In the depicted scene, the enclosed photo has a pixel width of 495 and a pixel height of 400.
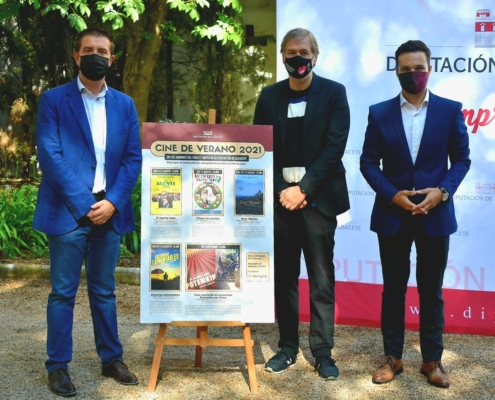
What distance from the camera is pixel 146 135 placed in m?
3.95

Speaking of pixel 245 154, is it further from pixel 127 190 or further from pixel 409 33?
pixel 409 33

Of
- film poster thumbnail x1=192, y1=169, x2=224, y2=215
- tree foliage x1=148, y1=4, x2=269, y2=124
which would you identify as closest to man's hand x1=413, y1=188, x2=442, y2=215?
film poster thumbnail x1=192, y1=169, x2=224, y2=215

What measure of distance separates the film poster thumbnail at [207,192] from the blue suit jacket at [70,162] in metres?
0.39

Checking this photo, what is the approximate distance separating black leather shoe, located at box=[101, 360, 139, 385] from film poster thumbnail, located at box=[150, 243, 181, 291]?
0.54 m

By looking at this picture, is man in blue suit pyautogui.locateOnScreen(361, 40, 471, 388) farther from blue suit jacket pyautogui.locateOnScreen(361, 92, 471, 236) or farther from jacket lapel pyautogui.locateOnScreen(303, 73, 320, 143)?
jacket lapel pyautogui.locateOnScreen(303, 73, 320, 143)

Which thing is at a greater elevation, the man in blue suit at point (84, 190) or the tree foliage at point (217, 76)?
the tree foliage at point (217, 76)

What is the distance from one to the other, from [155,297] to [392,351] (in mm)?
1505

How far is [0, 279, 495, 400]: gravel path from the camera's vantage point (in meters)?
3.94

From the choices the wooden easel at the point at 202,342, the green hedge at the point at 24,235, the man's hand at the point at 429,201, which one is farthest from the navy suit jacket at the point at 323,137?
the green hedge at the point at 24,235

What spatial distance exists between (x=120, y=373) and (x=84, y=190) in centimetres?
112

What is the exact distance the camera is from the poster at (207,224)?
3973mm

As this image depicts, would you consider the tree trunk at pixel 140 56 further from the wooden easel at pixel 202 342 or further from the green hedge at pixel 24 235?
the wooden easel at pixel 202 342

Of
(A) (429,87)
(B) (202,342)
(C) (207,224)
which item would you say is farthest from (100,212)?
(A) (429,87)

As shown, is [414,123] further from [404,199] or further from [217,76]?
[217,76]
